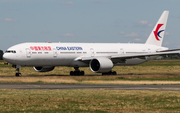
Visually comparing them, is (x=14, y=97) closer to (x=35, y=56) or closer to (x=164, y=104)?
(x=164, y=104)

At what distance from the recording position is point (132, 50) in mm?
57562

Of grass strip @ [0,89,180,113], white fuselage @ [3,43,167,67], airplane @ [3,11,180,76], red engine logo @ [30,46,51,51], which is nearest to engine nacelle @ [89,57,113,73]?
airplane @ [3,11,180,76]

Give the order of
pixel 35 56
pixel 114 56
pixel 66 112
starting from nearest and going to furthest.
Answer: pixel 66 112
pixel 35 56
pixel 114 56

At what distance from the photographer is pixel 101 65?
157 ft

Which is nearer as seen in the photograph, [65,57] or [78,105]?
[78,105]

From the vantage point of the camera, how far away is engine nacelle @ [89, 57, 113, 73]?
157 ft

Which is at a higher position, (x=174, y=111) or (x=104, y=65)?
(x=104, y=65)

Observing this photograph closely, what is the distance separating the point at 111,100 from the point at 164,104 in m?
3.38

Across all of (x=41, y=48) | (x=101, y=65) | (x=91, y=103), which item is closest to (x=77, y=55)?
(x=101, y=65)

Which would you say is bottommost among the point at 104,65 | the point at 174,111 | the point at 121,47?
the point at 174,111

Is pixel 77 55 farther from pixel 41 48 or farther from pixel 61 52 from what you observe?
pixel 41 48

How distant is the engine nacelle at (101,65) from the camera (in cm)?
4794

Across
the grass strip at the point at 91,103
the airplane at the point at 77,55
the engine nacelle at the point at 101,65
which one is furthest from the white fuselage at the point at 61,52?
Result: the grass strip at the point at 91,103

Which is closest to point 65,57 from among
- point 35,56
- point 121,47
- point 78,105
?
point 35,56
